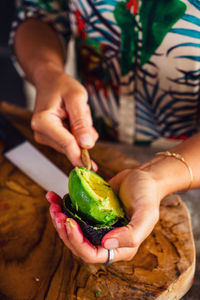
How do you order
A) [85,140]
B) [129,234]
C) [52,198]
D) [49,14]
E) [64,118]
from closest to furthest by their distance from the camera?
[129,234] < [52,198] < [85,140] < [64,118] < [49,14]

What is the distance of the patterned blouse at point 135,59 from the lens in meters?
0.96

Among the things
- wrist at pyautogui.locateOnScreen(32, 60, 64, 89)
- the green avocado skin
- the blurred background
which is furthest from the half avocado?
the blurred background

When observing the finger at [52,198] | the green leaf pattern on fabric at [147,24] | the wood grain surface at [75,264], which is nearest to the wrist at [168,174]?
the wood grain surface at [75,264]

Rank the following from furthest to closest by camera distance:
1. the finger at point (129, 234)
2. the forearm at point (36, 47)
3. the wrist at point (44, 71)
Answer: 1. the forearm at point (36, 47)
2. the wrist at point (44, 71)
3. the finger at point (129, 234)

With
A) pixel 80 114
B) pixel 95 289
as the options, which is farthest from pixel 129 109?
pixel 95 289

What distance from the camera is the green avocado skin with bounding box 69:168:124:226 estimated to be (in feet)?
2.34

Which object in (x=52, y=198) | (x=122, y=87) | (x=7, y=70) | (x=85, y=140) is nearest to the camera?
(x=52, y=198)

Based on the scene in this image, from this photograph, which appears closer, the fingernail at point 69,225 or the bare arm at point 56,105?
the fingernail at point 69,225

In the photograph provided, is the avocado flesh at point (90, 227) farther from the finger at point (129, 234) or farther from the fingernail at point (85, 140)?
the fingernail at point (85, 140)

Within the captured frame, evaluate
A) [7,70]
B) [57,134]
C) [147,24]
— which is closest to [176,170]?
[57,134]

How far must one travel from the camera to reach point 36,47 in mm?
1246

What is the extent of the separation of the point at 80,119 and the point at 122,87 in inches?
11.4

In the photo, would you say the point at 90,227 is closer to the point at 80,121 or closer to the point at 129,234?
the point at 129,234

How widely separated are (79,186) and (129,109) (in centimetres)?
56
